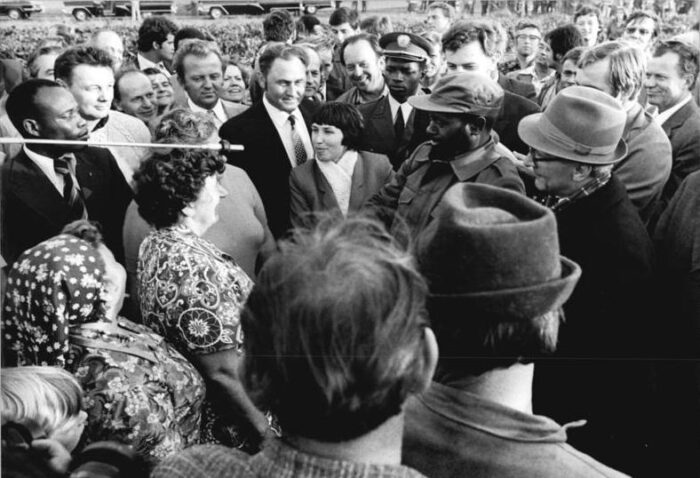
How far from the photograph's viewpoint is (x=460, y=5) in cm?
625

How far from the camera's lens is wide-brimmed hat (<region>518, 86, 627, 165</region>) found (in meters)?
2.22

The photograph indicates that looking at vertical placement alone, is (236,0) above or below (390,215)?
above

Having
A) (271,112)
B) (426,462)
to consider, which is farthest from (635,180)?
(426,462)

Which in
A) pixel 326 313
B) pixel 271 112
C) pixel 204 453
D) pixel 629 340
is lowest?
pixel 629 340

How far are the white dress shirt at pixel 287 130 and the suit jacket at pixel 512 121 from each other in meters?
0.83

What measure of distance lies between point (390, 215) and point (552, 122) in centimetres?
66

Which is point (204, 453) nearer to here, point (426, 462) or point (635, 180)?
point (426, 462)

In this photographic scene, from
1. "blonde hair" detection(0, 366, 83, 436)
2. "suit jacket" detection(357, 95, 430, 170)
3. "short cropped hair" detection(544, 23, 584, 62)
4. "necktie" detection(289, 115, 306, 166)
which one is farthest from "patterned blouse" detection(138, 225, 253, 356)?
"short cropped hair" detection(544, 23, 584, 62)

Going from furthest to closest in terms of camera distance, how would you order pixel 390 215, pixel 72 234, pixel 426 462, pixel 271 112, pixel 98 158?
pixel 271 112
pixel 98 158
pixel 390 215
pixel 72 234
pixel 426 462

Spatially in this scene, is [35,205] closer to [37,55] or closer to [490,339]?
[490,339]

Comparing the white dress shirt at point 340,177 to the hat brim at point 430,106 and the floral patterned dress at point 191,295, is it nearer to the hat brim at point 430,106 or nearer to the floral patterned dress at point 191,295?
the hat brim at point 430,106

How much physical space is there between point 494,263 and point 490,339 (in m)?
0.11

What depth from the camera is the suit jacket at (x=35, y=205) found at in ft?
8.14

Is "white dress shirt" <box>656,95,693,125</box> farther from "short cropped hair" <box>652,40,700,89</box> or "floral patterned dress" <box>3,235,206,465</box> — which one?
"floral patterned dress" <box>3,235,206,465</box>
